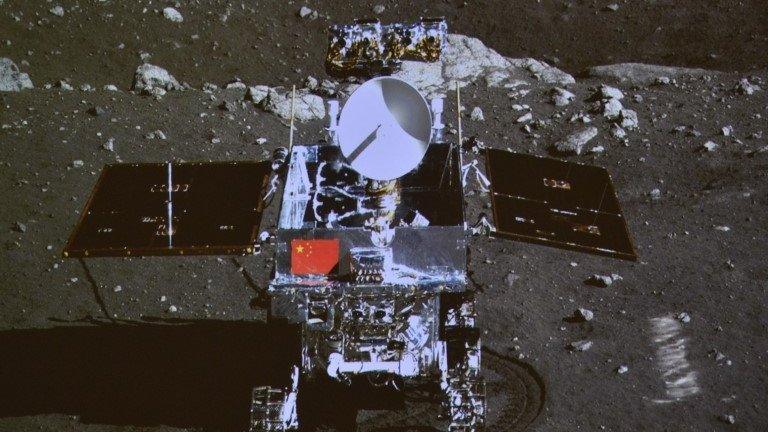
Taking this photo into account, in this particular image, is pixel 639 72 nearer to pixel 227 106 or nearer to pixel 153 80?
pixel 227 106

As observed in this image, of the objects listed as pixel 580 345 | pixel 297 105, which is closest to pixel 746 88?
pixel 580 345

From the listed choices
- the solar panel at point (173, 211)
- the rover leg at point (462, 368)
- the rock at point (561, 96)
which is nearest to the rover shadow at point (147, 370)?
the solar panel at point (173, 211)

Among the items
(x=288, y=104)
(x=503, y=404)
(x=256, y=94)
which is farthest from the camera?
(x=256, y=94)

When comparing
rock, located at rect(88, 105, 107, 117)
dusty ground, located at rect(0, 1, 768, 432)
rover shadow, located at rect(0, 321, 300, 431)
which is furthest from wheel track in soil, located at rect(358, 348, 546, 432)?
rock, located at rect(88, 105, 107, 117)

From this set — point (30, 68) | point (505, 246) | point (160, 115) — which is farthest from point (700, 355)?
point (30, 68)

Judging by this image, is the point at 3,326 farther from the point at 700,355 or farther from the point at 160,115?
the point at 700,355

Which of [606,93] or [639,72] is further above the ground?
[639,72]

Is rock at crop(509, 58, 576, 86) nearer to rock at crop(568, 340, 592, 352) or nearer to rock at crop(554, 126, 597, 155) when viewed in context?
rock at crop(554, 126, 597, 155)
